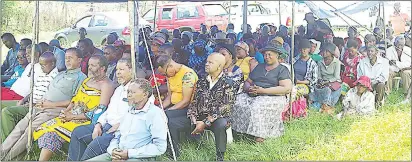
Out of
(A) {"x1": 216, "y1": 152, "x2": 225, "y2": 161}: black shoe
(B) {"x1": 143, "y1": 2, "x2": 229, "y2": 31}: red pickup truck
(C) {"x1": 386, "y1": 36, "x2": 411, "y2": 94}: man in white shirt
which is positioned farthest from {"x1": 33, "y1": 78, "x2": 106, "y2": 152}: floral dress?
(B) {"x1": 143, "y1": 2, "x2": 229, "y2": 31}: red pickup truck

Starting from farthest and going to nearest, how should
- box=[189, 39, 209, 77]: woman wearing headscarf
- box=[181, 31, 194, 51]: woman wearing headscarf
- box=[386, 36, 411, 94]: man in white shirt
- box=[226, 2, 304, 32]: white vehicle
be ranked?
box=[226, 2, 304, 32]: white vehicle
box=[181, 31, 194, 51]: woman wearing headscarf
box=[189, 39, 209, 77]: woman wearing headscarf
box=[386, 36, 411, 94]: man in white shirt

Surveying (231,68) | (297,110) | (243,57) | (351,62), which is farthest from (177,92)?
(351,62)

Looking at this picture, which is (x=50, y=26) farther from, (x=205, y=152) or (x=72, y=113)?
(x=205, y=152)

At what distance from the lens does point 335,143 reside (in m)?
4.45

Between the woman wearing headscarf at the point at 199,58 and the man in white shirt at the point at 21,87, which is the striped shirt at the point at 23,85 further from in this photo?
the woman wearing headscarf at the point at 199,58

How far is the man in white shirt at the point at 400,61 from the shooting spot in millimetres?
4625

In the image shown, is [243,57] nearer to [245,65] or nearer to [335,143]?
[245,65]

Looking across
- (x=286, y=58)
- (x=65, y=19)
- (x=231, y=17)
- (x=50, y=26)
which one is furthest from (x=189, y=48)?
(x=65, y=19)

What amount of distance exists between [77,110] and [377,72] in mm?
2593

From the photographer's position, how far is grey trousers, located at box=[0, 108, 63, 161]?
462cm

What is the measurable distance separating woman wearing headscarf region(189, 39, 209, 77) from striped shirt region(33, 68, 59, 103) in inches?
49.0

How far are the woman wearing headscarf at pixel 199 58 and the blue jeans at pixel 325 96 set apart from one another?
1042 mm

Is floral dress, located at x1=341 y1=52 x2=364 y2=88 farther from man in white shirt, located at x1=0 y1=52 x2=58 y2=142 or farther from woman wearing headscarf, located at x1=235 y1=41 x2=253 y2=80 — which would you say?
man in white shirt, located at x1=0 y1=52 x2=58 y2=142

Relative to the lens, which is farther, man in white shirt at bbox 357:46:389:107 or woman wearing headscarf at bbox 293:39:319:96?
woman wearing headscarf at bbox 293:39:319:96
